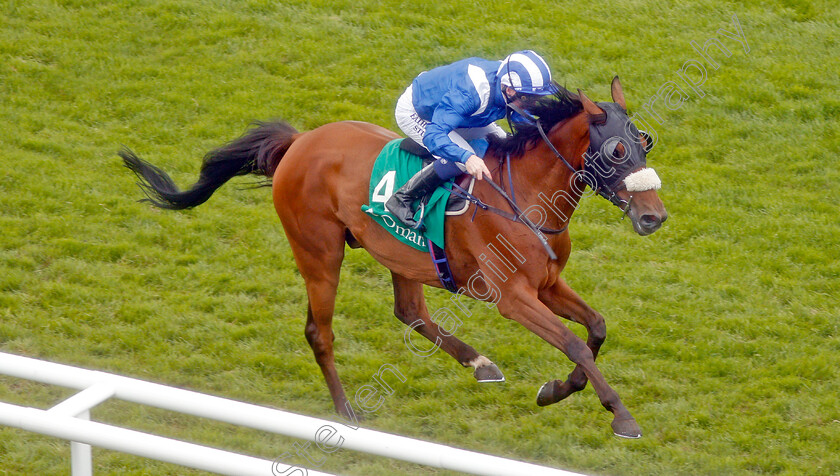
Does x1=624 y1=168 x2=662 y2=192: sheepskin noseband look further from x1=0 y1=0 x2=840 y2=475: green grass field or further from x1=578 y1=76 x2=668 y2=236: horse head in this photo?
x1=0 y1=0 x2=840 y2=475: green grass field

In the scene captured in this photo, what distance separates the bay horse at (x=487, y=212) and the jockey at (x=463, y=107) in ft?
0.51

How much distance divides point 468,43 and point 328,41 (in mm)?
1542

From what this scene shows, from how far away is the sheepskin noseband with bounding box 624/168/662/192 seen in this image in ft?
13.6

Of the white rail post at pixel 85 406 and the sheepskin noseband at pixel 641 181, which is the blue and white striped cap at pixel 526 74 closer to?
the sheepskin noseband at pixel 641 181

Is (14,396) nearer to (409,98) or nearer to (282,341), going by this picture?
(282,341)

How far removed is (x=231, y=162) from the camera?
5.88 m

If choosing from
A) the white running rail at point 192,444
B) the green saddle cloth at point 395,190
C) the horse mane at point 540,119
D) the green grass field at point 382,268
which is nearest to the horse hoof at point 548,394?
the green grass field at point 382,268

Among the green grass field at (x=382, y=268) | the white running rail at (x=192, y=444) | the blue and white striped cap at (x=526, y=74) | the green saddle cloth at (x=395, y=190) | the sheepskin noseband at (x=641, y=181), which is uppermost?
the blue and white striped cap at (x=526, y=74)

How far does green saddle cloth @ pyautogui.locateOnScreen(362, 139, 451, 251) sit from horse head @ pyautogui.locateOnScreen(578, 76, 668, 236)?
861mm

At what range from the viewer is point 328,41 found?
9750 millimetres

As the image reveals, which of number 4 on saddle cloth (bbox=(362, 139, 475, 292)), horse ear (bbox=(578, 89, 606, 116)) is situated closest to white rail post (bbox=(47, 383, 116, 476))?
number 4 on saddle cloth (bbox=(362, 139, 475, 292))

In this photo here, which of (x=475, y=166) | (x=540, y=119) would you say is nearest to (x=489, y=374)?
(x=475, y=166)

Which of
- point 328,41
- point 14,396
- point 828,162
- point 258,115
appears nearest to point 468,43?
point 328,41

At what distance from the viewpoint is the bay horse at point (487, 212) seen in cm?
430
